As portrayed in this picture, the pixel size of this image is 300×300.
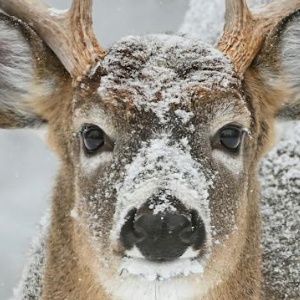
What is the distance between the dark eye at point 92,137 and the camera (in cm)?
434

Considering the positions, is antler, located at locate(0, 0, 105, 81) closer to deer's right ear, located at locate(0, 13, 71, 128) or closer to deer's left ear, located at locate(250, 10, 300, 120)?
deer's right ear, located at locate(0, 13, 71, 128)

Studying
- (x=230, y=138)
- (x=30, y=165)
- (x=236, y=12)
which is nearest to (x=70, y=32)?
(x=236, y=12)

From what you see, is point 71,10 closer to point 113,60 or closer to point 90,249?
point 113,60

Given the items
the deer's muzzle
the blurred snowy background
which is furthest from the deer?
the blurred snowy background

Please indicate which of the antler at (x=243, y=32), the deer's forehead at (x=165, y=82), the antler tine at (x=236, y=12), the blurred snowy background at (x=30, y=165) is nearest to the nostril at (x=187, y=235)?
the deer's forehead at (x=165, y=82)

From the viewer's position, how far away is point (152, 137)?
4.11 meters

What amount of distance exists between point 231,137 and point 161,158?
1.75 ft

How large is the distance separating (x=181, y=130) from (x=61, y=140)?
0.79 m

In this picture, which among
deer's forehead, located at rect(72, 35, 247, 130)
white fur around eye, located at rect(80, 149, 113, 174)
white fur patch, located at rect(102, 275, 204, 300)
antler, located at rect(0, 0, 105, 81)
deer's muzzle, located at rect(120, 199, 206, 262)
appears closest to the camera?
deer's muzzle, located at rect(120, 199, 206, 262)

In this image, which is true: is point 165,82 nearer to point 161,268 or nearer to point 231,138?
point 231,138

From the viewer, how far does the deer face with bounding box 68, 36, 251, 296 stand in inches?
151

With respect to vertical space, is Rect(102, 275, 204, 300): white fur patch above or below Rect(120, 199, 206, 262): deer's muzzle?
below

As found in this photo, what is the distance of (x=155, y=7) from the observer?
10.9m

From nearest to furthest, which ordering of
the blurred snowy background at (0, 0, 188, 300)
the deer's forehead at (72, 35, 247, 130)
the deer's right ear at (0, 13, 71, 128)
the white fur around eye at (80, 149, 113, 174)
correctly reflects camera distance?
the deer's forehead at (72, 35, 247, 130)
the white fur around eye at (80, 149, 113, 174)
the deer's right ear at (0, 13, 71, 128)
the blurred snowy background at (0, 0, 188, 300)
